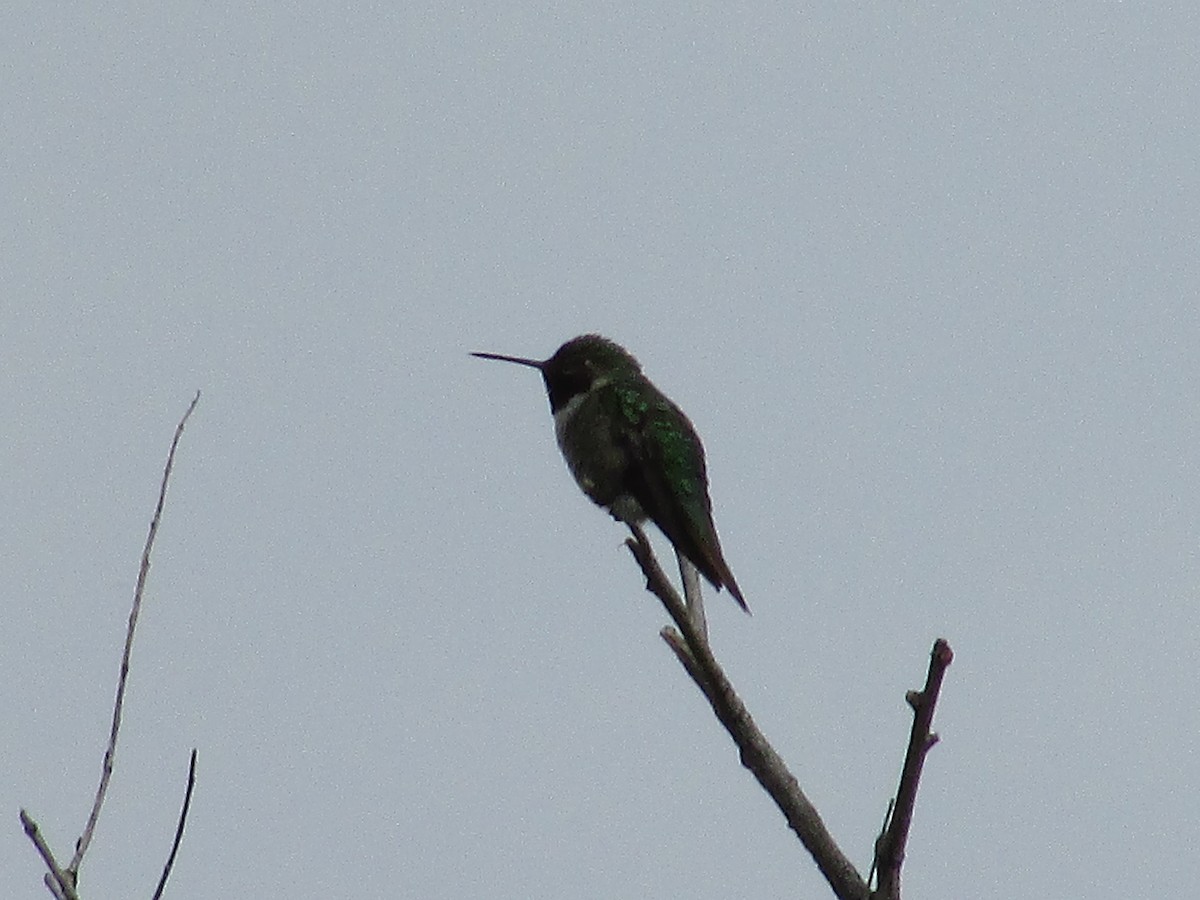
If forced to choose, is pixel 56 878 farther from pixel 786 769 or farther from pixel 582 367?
pixel 582 367

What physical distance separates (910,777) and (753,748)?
0.46 m

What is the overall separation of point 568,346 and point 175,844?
6291 mm

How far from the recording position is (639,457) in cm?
852

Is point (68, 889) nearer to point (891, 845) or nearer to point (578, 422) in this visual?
point (891, 845)

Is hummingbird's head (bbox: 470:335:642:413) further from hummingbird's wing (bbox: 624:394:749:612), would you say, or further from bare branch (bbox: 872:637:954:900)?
bare branch (bbox: 872:637:954:900)

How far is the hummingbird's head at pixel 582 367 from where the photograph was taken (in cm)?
918

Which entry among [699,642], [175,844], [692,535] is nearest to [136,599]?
[175,844]

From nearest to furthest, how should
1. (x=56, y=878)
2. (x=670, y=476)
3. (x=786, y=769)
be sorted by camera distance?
(x=56, y=878) < (x=786, y=769) < (x=670, y=476)

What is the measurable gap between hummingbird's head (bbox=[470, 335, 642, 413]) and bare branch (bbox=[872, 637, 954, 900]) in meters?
5.93

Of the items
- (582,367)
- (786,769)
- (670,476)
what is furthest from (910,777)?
(582,367)

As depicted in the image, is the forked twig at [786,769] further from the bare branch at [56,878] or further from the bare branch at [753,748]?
the bare branch at [56,878]

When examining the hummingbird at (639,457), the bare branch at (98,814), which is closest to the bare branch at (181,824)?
the bare branch at (98,814)

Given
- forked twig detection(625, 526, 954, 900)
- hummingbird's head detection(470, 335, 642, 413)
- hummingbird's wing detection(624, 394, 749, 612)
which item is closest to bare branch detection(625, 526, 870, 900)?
forked twig detection(625, 526, 954, 900)

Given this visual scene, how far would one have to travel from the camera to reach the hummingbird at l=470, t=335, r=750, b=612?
27.4ft
